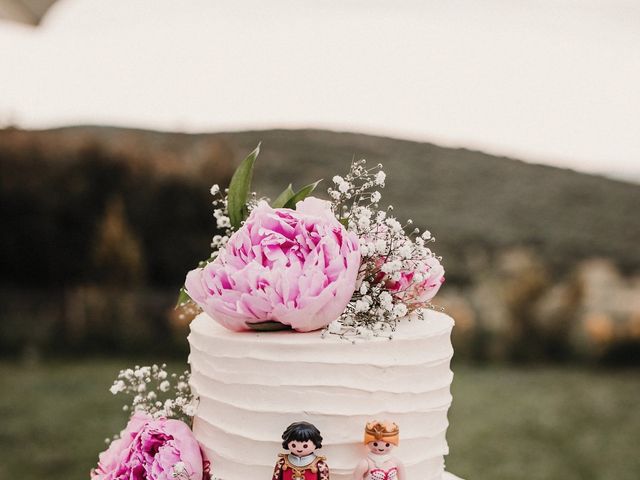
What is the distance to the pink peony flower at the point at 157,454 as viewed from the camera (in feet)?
7.30

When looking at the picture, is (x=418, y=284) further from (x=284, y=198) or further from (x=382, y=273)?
(x=284, y=198)

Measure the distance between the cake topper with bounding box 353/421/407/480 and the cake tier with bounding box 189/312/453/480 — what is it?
55 mm

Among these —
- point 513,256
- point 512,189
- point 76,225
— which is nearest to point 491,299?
point 513,256

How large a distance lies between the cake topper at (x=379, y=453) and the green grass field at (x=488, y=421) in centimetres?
462

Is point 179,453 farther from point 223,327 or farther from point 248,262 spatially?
point 248,262

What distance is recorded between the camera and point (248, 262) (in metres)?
2.15

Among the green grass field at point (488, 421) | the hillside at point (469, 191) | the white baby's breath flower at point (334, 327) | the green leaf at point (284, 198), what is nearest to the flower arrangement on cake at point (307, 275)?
the white baby's breath flower at point (334, 327)

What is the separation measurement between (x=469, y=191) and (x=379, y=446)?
6.50m

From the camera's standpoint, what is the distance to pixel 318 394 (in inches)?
83.4

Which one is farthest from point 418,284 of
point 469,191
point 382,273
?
point 469,191

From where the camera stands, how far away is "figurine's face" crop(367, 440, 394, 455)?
2071mm

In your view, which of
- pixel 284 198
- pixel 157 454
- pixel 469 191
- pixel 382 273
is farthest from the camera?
pixel 469 191

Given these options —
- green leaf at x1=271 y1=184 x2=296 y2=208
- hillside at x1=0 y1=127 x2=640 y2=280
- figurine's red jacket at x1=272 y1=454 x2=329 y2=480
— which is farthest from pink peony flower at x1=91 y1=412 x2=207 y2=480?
hillside at x1=0 y1=127 x2=640 y2=280

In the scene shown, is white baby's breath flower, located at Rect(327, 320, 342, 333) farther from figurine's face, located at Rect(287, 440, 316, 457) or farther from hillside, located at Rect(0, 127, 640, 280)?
hillside, located at Rect(0, 127, 640, 280)
